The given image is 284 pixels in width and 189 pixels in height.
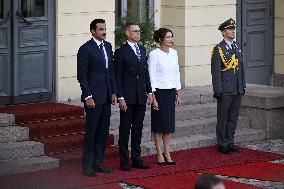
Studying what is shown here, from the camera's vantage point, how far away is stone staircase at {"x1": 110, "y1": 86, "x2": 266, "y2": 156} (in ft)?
50.4

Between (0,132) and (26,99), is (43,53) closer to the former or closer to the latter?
(26,99)

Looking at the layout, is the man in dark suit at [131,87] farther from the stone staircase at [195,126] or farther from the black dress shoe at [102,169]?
the stone staircase at [195,126]

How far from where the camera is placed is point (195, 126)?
1605 centimetres

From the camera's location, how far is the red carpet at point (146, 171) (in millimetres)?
12758

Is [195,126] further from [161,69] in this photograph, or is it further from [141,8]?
[141,8]

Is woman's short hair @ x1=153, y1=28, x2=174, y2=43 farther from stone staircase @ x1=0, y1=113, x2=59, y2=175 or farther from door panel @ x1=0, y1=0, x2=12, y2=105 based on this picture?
door panel @ x1=0, y1=0, x2=12, y2=105

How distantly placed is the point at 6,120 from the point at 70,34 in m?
2.26

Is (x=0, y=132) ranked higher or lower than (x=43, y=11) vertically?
lower

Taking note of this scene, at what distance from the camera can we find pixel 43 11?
1605cm

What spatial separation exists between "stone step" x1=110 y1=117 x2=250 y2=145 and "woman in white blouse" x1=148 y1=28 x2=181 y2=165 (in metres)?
0.97

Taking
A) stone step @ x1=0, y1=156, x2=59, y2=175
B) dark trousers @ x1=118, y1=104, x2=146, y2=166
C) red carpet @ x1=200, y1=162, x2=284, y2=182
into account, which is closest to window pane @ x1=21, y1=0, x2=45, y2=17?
stone step @ x1=0, y1=156, x2=59, y2=175

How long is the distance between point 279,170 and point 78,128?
301cm

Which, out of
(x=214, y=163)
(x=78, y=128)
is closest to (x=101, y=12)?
(x=78, y=128)

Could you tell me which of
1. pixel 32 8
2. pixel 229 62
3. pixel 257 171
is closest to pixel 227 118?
pixel 229 62
